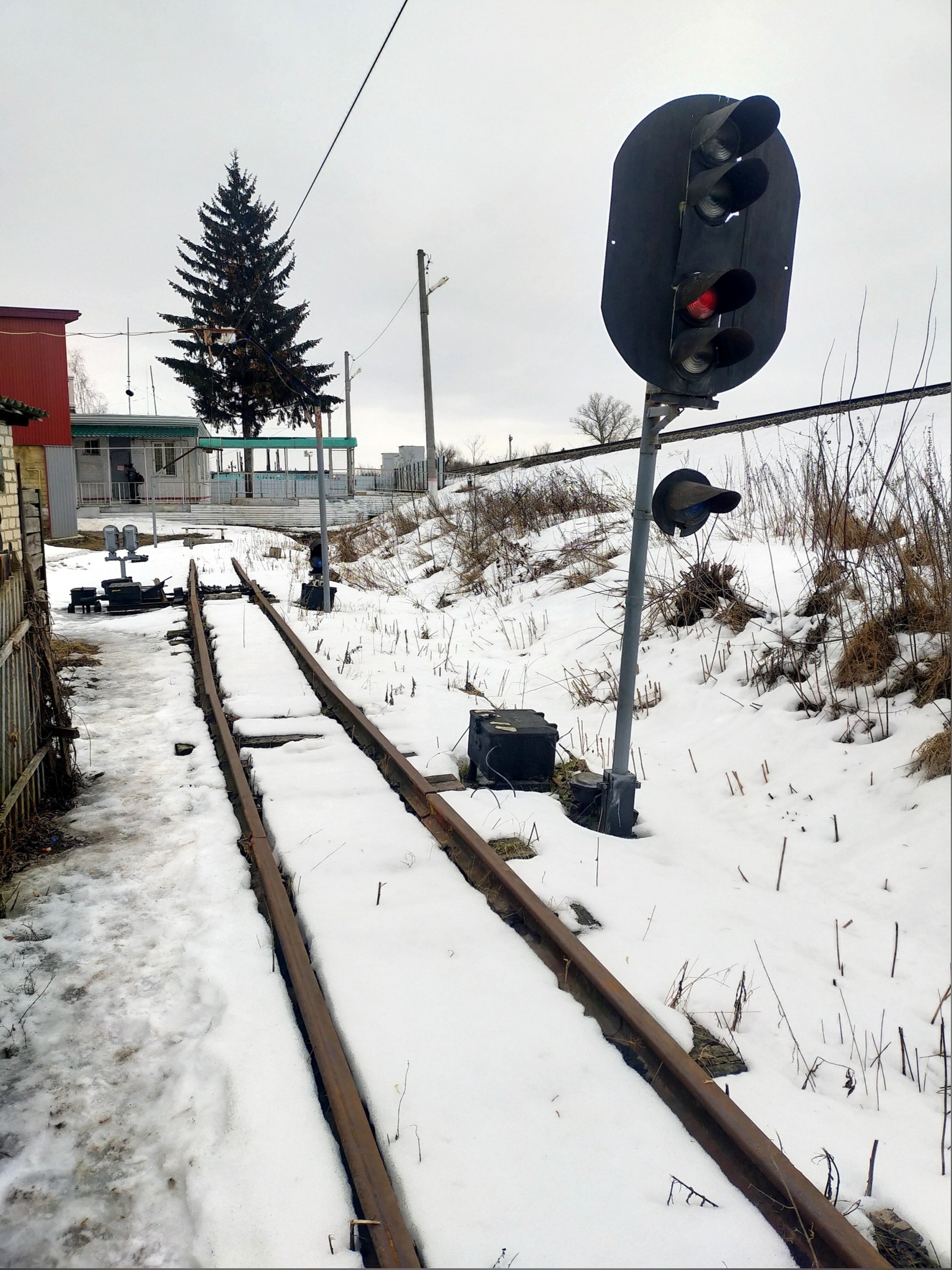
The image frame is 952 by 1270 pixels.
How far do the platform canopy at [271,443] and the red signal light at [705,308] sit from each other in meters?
32.8

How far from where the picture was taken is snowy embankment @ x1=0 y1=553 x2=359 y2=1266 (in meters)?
1.92

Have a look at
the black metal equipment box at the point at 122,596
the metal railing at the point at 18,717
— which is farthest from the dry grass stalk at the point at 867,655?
the black metal equipment box at the point at 122,596

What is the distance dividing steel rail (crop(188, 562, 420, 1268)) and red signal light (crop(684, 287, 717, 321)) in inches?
122

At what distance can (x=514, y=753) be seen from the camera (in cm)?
498

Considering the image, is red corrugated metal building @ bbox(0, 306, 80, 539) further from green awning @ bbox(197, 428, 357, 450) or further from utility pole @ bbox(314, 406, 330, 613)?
utility pole @ bbox(314, 406, 330, 613)

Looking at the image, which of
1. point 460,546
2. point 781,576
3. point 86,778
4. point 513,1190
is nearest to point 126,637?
point 86,778

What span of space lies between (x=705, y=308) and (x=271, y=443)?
36125 millimetres

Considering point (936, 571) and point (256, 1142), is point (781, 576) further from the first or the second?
point (256, 1142)

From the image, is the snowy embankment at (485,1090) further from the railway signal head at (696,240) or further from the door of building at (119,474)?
the door of building at (119,474)

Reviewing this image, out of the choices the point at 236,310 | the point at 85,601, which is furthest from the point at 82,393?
the point at 85,601

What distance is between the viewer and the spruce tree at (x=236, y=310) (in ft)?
138

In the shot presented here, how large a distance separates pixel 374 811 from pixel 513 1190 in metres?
2.62

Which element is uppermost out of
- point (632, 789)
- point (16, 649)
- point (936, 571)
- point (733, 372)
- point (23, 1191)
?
point (733, 372)

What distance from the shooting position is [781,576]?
22.3 ft
